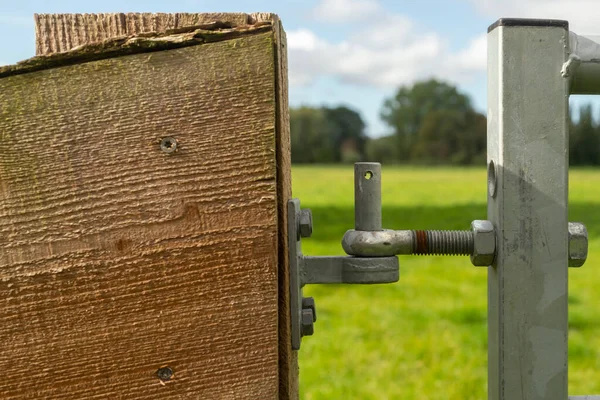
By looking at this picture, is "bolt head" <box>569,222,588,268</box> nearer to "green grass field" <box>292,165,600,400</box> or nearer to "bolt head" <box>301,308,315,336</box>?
"bolt head" <box>301,308,315,336</box>

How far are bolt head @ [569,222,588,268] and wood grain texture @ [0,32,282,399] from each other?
0.56 metres

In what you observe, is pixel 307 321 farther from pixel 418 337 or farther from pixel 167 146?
pixel 418 337

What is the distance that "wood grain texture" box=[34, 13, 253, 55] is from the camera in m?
0.96

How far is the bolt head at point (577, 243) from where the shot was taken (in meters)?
1.09

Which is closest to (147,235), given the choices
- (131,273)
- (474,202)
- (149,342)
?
(131,273)

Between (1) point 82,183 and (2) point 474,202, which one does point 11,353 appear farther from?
(2) point 474,202

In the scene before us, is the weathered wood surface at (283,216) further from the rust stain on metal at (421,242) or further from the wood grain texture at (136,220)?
the rust stain on metal at (421,242)

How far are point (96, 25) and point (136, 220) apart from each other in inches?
12.9

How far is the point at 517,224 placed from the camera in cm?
106

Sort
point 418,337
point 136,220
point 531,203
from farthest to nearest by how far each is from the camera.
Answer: point 418,337, point 531,203, point 136,220

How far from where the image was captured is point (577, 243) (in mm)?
1095

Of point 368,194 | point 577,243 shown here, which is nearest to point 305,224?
point 368,194

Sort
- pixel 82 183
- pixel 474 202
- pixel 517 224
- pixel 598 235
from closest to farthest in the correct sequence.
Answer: pixel 82 183
pixel 517 224
pixel 598 235
pixel 474 202

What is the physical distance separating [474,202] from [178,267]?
53.6ft
